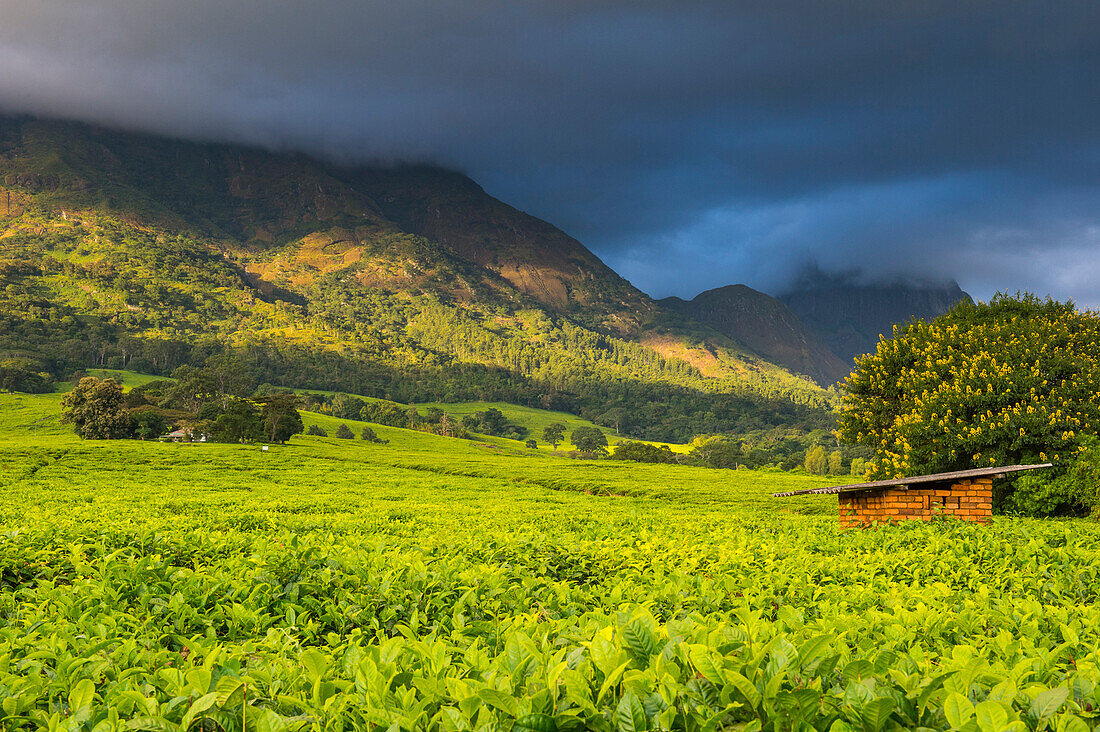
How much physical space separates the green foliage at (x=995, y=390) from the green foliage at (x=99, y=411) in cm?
9826

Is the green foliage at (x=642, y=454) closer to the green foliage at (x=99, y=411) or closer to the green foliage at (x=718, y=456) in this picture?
the green foliage at (x=718, y=456)

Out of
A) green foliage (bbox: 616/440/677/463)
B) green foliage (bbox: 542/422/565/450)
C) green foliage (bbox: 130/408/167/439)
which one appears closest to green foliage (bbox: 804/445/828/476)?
green foliage (bbox: 616/440/677/463)

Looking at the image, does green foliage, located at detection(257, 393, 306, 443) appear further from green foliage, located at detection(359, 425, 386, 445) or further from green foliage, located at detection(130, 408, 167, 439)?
green foliage, located at detection(359, 425, 386, 445)

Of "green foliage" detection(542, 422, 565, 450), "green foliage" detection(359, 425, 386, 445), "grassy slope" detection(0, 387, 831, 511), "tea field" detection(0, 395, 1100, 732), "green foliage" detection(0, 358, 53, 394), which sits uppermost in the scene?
"green foliage" detection(0, 358, 53, 394)

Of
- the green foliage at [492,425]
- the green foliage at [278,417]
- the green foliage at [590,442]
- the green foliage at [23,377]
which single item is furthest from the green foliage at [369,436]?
the green foliage at [23,377]

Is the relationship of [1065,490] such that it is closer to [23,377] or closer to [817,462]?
[817,462]

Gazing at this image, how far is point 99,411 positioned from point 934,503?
10389 cm

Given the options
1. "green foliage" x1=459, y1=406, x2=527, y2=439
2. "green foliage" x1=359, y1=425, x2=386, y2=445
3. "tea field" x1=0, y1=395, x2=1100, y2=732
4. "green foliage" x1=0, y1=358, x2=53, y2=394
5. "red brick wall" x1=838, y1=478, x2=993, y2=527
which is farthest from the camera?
"green foliage" x1=459, y1=406, x2=527, y2=439

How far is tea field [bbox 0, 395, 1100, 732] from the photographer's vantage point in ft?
7.21

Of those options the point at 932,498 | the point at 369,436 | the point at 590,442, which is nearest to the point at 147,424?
the point at 369,436

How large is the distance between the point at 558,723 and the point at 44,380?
18527 cm

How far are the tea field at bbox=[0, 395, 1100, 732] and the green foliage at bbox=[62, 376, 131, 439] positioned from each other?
318ft

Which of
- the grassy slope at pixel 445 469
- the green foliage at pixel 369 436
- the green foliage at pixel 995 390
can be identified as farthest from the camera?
the green foliage at pixel 369 436

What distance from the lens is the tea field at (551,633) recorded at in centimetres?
220
